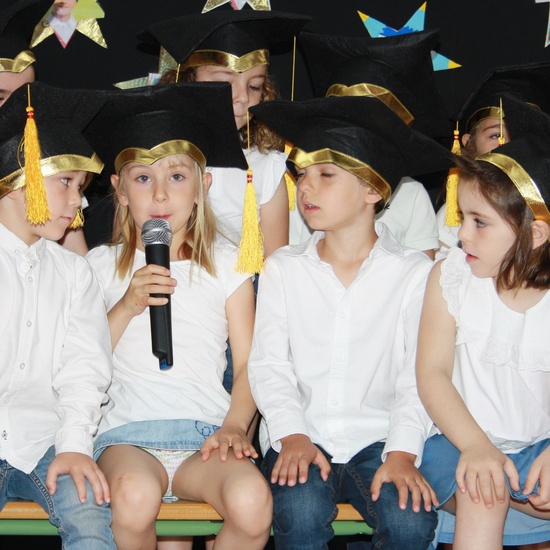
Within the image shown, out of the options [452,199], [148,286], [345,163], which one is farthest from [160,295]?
[452,199]

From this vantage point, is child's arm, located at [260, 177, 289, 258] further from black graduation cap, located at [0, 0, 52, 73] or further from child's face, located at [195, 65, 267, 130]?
black graduation cap, located at [0, 0, 52, 73]

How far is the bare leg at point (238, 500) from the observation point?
2.21 meters

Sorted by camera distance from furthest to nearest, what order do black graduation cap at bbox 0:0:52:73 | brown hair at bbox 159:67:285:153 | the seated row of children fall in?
1. brown hair at bbox 159:67:285:153
2. black graduation cap at bbox 0:0:52:73
3. the seated row of children

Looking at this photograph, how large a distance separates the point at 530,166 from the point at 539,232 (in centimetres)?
18

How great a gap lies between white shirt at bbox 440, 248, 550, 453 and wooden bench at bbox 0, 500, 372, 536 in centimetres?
45

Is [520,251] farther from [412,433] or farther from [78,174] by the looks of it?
[78,174]

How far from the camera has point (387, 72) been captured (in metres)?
3.01

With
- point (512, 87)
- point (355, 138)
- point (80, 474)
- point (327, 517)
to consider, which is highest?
point (512, 87)

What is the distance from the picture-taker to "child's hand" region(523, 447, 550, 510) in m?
2.25

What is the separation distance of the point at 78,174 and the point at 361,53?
1.06m

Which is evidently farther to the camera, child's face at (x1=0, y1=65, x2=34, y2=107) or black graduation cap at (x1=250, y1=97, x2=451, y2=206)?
child's face at (x1=0, y1=65, x2=34, y2=107)

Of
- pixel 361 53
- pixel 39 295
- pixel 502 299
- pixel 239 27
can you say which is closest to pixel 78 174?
pixel 39 295

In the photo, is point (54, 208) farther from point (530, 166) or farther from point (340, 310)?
point (530, 166)

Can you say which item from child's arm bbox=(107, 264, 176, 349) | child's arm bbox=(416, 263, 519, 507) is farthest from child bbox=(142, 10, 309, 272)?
child's arm bbox=(416, 263, 519, 507)
